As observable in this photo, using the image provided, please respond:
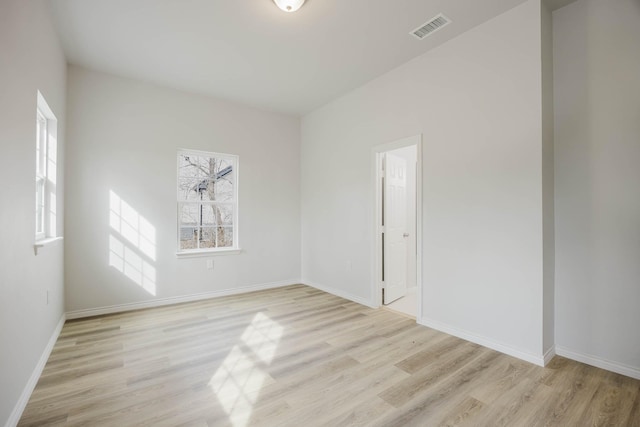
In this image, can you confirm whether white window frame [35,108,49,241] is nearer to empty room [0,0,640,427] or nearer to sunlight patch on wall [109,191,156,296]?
empty room [0,0,640,427]

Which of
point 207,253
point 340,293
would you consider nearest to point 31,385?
point 207,253

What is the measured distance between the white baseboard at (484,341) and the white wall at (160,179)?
269 centimetres

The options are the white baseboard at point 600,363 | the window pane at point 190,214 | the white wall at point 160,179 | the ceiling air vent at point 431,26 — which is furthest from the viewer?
the window pane at point 190,214

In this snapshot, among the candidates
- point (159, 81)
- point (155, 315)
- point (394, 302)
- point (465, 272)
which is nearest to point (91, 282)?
point (155, 315)

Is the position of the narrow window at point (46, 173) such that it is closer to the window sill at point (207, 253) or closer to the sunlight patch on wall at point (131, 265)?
the sunlight patch on wall at point (131, 265)

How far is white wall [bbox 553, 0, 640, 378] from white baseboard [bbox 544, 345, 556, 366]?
51mm

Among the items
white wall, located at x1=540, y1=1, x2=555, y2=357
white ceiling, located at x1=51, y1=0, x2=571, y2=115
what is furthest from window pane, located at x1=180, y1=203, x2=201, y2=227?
white wall, located at x1=540, y1=1, x2=555, y2=357

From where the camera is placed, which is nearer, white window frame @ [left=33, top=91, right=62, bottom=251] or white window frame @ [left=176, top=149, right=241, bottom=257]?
white window frame @ [left=33, top=91, right=62, bottom=251]

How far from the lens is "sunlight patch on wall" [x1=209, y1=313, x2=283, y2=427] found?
1901 mm

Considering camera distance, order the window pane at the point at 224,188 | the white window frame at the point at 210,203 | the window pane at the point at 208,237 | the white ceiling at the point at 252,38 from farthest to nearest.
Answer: the window pane at the point at 224,188 → the window pane at the point at 208,237 → the white window frame at the point at 210,203 → the white ceiling at the point at 252,38

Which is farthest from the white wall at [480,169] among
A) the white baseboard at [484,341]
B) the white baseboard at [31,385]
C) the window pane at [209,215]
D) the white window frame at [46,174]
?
→ the white window frame at [46,174]

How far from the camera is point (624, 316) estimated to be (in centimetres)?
227

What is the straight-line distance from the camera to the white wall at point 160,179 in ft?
11.7

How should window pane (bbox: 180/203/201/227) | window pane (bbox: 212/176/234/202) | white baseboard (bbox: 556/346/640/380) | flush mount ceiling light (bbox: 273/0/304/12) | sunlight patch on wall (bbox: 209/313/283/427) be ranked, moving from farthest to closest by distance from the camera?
window pane (bbox: 212/176/234/202), window pane (bbox: 180/203/201/227), flush mount ceiling light (bbox: 273/0/304/12), white baseboard (bbox: 556/346/640/380), sunlight patch on wall (bbox: 209/313/283/427)
